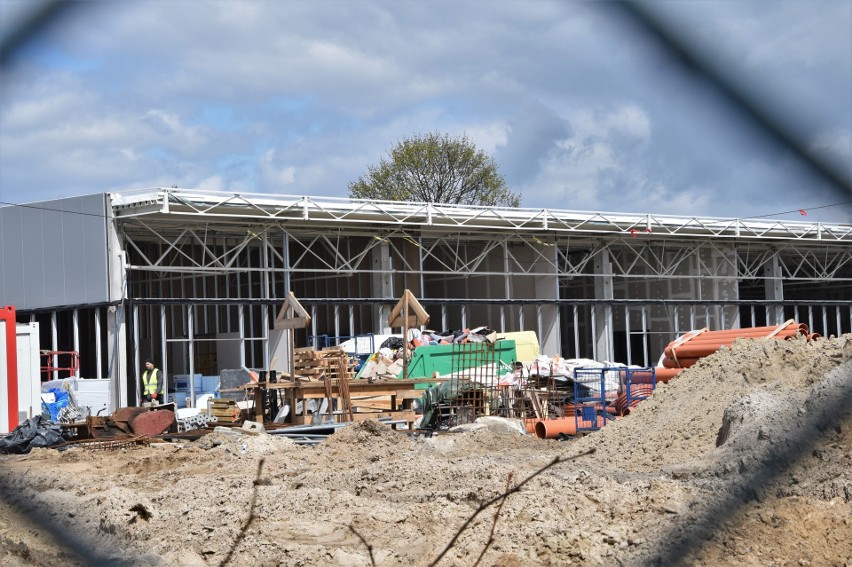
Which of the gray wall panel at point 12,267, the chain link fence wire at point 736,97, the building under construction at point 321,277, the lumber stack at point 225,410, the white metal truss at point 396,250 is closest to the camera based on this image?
the chain link fence wire at point 736,97

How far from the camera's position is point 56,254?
27391mm

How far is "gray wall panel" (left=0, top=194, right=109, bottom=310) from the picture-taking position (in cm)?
2653

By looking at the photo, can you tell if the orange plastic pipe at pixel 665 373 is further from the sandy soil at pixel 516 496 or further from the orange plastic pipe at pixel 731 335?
the sandy soil at pixel 516 496

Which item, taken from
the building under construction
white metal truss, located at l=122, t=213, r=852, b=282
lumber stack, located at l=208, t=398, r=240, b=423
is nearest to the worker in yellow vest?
the building under construction

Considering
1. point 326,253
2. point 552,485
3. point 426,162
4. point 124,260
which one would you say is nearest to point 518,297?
point 326,253

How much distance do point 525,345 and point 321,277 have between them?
6846 millimetres

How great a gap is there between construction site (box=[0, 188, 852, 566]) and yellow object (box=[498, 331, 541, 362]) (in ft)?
6.26

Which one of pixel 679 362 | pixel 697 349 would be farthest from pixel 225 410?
pixel 697 349

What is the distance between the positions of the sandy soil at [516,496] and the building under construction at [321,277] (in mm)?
9069

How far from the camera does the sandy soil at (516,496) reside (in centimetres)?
595

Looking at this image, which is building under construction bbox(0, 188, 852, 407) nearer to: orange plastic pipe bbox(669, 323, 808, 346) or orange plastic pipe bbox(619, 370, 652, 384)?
orange plastic pipe bbox(619, 370, 652, 384)

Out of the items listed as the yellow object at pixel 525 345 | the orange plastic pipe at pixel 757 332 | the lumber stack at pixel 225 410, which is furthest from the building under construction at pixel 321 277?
the lumber stack at pixel 225 410

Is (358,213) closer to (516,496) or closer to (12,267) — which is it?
(12,267)

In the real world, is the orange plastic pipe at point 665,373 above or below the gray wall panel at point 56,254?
below
